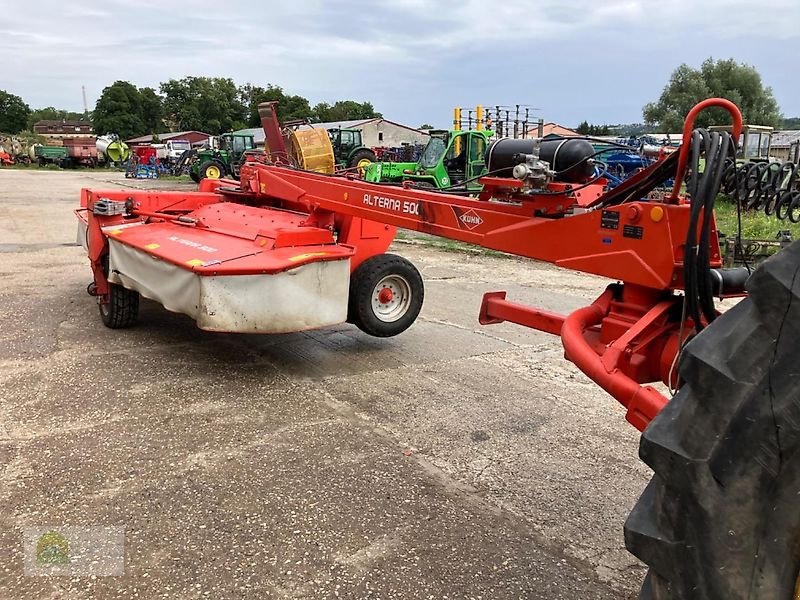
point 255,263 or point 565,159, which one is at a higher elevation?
point 565,159

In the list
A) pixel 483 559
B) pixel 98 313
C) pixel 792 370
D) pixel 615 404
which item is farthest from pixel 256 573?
pixel 98 313

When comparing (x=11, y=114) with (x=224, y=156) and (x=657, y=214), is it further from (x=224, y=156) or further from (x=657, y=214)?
(x=657, y=214)

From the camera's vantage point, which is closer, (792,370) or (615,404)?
(792,370)

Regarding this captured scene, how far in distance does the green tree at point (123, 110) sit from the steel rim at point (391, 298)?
7892 cm

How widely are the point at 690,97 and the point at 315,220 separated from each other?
44025 millimetres

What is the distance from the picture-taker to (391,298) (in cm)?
567

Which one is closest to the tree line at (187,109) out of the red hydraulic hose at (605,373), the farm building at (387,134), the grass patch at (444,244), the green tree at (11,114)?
the green tree at (11,114)

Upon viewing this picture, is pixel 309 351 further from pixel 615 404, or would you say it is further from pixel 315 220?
pixel 615 404

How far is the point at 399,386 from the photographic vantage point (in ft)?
15.5

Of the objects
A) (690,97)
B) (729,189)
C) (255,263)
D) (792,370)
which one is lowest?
(255,263)

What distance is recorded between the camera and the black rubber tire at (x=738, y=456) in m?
1.39

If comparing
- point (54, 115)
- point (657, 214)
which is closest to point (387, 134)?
point (657, 214)

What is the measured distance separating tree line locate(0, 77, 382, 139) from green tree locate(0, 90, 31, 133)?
5.0 inches

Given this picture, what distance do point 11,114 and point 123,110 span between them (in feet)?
69.0
